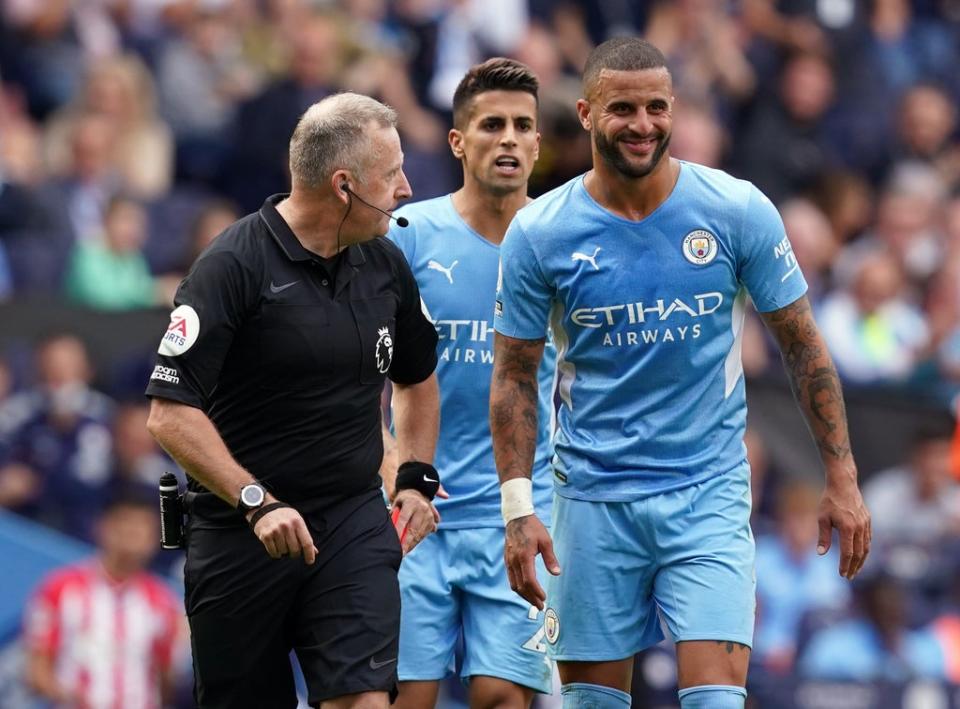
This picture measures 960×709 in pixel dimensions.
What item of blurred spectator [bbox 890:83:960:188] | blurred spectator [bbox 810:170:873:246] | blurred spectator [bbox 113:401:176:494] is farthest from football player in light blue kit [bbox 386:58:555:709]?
blurred spectator [bbox 890:83:960:188]

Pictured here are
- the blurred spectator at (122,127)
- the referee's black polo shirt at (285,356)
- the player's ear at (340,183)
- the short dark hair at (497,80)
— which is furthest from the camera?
the blurred spectator at (122,127)

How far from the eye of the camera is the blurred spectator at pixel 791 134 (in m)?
15.3

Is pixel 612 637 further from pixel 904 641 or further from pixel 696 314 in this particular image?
pixel 904 641

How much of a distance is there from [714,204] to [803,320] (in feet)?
1.67

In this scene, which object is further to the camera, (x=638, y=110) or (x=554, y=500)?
(x=554, y=500)

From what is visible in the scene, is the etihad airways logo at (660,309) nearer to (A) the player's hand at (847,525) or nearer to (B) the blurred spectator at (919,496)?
(A) the player's hand at (847,525)

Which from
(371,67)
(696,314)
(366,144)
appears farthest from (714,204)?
(371,67)

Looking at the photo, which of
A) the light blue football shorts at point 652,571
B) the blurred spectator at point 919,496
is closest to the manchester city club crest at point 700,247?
the light blue football shorts at point 652,571

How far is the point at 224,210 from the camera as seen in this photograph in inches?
488

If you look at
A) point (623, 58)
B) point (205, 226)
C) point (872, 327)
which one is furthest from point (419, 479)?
point (872, 327)

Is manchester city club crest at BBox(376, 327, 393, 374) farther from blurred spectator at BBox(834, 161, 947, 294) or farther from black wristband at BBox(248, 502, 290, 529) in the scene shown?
blurred spectator at BBox(834, 161, 947, 294)

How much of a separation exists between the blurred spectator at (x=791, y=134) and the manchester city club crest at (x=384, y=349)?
8.57 m

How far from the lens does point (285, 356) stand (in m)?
6.55

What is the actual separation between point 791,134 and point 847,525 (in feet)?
30.6
